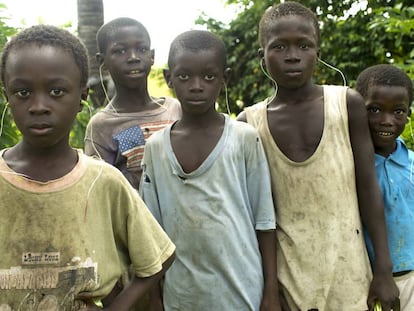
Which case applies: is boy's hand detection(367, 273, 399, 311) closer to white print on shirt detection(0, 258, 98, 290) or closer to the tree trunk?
white print on shirt detection(0, 258, 98, 290)

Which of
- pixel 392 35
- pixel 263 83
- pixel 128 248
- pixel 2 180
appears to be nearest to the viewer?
pixel 2 180

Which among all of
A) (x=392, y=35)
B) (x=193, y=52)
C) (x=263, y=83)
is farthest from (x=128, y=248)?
(x=263, y=83)

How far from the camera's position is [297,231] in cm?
258

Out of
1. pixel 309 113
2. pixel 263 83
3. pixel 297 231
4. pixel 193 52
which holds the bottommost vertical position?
pixel 263 83

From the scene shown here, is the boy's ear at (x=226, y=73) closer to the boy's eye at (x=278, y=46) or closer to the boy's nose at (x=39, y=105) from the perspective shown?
the boy's eye at (x=278, y=46)

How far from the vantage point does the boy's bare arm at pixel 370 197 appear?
2.54m

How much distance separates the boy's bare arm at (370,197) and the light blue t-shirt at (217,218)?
→ 40cm

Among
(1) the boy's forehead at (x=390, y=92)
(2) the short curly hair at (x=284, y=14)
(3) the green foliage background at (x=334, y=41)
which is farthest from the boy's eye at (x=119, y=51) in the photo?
(3) the green foliage background at (x=334, y=41)

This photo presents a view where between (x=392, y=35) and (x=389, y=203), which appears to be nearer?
(x=389, y=203)

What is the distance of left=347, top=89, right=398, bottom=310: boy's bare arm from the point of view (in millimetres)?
2539

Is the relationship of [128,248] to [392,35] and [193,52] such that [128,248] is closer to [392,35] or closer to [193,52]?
[193,52]

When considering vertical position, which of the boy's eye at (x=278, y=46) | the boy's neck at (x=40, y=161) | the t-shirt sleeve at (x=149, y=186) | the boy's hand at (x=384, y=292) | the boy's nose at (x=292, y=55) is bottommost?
the boy's hand at (x=384, y=292)

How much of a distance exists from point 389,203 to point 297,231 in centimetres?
45

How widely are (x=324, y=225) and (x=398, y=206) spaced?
38 centimetres
